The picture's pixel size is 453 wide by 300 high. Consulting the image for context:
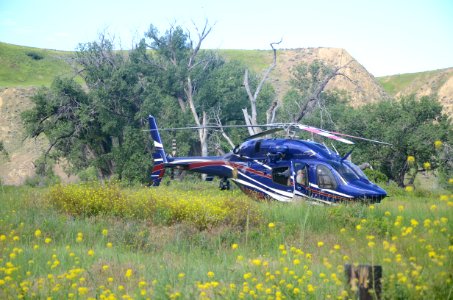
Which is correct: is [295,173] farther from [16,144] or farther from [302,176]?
[16,144]

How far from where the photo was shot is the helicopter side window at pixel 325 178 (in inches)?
684

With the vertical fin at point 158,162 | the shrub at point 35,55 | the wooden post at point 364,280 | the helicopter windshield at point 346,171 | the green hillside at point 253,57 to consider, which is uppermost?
the green hillside at point 253,57

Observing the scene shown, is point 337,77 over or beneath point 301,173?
over

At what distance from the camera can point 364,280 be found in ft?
18.0

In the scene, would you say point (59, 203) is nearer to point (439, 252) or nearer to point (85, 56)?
point (439, 252)

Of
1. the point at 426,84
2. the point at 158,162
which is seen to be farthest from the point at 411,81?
the point at 158,162

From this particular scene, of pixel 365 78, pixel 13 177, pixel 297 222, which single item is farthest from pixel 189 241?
pixel 365 78

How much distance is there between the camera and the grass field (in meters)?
6.35

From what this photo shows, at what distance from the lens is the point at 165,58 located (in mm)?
50969

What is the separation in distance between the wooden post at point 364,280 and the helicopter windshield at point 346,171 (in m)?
11.8

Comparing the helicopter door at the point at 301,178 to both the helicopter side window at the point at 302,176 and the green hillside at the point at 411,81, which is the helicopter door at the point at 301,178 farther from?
the green hillside at the point at 411,81

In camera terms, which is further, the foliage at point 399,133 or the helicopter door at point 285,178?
the foliage at point 399,133

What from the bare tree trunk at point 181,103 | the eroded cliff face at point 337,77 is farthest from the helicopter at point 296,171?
the eroded cliff face at point 337,77

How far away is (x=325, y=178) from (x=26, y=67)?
3716 inches
